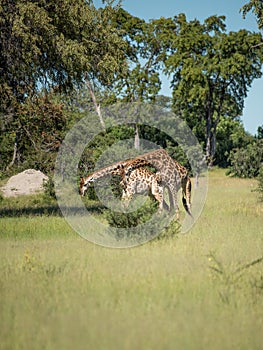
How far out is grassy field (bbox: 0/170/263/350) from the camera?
6.17 metres

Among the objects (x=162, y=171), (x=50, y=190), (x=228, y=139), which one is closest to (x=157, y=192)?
(x=162, y=171)

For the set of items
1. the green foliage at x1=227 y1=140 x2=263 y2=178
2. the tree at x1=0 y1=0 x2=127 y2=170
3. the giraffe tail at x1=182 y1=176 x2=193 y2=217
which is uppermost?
the tree at x1=0 y1=0 x2=127 y2=170

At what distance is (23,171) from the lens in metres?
30.5

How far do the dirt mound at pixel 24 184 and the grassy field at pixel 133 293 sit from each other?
46.3 ft

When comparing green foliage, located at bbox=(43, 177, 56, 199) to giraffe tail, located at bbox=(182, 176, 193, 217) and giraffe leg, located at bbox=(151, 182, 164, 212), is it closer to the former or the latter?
giraffe tail, located at bbox=(182, 176, 193, 217)

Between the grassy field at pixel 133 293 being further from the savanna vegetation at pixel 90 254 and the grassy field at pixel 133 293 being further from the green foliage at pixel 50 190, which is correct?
the green foliage at pixel 50 190

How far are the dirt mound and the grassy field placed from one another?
14127mm

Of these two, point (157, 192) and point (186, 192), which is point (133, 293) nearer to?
point (157, 192)

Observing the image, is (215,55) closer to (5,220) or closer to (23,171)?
(23,171)

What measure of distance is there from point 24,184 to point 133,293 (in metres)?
21.2

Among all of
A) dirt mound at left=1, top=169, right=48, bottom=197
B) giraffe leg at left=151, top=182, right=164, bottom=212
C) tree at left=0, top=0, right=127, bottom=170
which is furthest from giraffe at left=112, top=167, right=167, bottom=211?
dirt mound at left=1, top=169, right=48, bottom=197

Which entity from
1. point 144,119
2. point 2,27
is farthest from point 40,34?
point 144,119

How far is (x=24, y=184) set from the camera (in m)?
28.6

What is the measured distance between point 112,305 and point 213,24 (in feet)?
144
